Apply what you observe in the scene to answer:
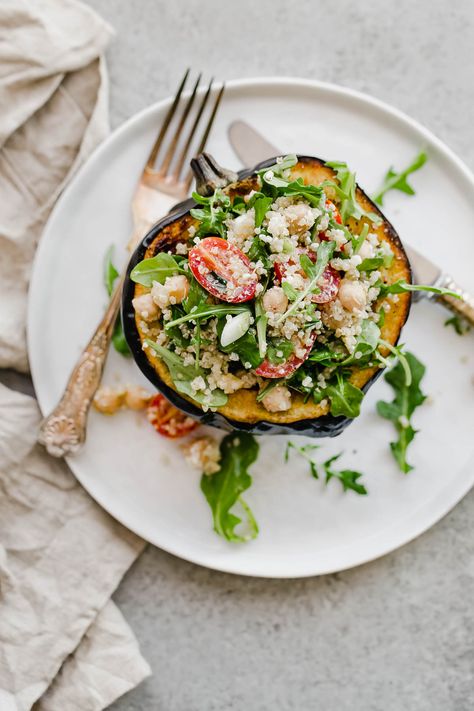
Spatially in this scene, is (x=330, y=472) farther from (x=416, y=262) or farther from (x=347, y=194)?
(x=347, y=194)

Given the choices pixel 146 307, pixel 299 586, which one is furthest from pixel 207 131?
pixel 299 586

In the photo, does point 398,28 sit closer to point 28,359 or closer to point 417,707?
point 28,359

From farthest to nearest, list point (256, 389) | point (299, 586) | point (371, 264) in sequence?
point (299, 586), point (256, 389), point (371, 264)

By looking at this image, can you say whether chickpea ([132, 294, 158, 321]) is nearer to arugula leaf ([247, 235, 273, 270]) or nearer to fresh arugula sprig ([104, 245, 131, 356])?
arugula leaf ([247, 235, 273, 270])

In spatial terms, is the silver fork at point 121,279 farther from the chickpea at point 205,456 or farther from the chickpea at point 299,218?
the chickpea at point 299,218

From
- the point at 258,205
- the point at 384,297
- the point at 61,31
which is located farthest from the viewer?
the point at 61,31

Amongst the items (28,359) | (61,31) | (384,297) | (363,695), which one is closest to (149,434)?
(28,359)
